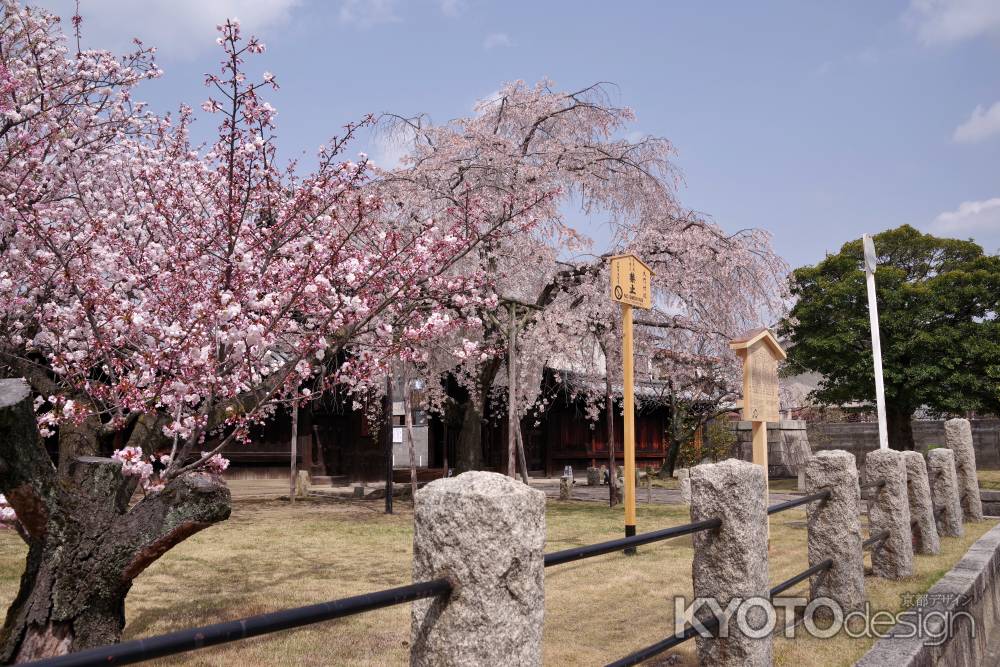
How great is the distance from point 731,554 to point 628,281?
586 cm

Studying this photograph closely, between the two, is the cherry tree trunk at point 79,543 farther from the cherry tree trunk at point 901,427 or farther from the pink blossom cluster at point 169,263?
the cherry tree trunk at point 901,427

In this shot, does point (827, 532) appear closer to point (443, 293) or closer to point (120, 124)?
point (443, 293)

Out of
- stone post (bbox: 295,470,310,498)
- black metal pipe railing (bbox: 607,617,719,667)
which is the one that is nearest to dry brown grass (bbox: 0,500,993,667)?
black metal pipe railing (bbox: 607,617,719,667)

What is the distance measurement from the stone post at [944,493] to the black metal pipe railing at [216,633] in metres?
9.89

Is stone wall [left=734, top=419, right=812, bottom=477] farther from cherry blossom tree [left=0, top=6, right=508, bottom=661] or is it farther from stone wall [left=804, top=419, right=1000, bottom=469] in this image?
cherry blossom tree [left=0, top=6, right=508, bottom=661]

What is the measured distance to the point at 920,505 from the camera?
846 centimetres

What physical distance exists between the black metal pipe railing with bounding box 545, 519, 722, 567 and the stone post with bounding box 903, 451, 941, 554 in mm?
5237

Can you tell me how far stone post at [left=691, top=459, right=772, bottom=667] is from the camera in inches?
161

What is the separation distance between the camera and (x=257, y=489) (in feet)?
66.2

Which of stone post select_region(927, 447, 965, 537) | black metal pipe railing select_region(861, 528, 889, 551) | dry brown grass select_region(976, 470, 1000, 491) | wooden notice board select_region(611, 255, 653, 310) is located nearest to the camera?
black metal pipe railing select_region(861, 528, 889, 551)

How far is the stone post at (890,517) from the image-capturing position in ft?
23.7

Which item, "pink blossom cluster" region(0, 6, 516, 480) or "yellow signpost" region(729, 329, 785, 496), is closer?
"pink blossom cluster" region(0, 6, 516, 480)

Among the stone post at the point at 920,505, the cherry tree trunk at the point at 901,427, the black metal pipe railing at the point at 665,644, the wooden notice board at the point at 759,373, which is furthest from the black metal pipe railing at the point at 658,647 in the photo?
the cherry tree trunk at the point at 901,427

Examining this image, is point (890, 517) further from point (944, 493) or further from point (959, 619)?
point (944, 493)
